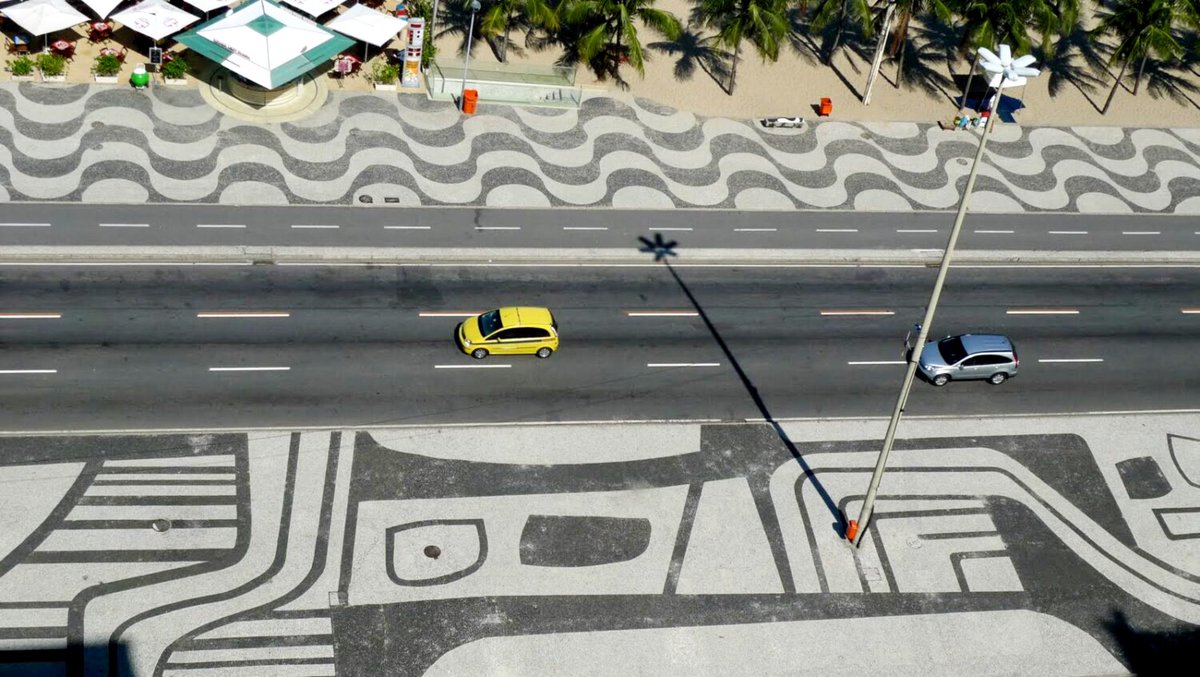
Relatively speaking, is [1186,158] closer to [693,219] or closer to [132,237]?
[693,219]

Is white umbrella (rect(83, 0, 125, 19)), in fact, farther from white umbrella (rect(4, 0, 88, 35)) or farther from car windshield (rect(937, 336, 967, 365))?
car windshield (rect(937, 336, 967, 365))

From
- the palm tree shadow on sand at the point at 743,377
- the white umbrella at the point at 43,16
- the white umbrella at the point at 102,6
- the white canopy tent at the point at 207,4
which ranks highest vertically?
the white canopy tent at the point at 207,4

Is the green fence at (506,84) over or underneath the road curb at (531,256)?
over

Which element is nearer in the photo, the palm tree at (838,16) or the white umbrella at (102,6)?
the white umbrella at (102,6)

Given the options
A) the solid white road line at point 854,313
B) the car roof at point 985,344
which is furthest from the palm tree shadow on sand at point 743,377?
the car roof at point 985,344

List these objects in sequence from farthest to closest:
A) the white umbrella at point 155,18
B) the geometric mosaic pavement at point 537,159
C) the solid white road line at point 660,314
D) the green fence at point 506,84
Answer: the green fence at point 506,84 → the white umbrella at point 155,18 → the geometric mosaic pavement at point 537,159 → the solid white road line at point 660,314

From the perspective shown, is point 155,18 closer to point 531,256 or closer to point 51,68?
point 51,68

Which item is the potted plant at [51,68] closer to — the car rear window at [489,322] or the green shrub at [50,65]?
the green shrub at [50,65]

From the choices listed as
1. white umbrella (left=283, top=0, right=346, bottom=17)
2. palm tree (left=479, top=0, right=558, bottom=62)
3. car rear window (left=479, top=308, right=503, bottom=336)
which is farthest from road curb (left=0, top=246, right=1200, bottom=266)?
white umbrella (left=283, top=0, right=346, bottom=17)
